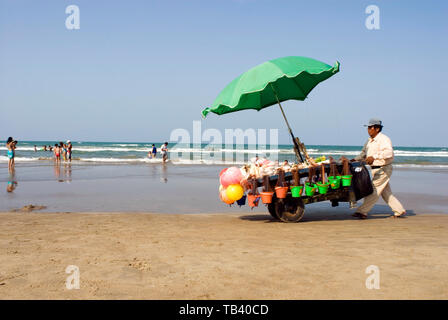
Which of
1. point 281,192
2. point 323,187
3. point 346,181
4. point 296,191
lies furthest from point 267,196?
point 346,181

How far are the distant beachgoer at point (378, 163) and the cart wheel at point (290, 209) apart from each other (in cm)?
148

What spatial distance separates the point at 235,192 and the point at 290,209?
1.18 m

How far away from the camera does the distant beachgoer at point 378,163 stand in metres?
7.60

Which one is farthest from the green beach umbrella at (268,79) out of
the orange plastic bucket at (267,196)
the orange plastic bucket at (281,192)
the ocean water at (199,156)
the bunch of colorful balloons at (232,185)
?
the ocean water at (199,156)

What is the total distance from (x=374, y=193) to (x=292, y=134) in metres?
2.06

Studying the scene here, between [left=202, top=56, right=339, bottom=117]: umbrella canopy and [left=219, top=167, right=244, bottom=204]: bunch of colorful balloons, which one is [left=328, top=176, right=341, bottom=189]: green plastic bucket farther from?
[left=202, top=56, right=339, bottom=117]: umbrella canopy

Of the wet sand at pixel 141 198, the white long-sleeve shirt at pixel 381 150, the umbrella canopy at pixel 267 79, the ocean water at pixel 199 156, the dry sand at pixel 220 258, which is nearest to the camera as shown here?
the dry sand at pixel 220 258

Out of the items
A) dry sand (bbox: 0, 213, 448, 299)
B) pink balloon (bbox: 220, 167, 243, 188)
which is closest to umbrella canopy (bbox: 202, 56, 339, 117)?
pink balloon (bbox: 220, 167, 243, 188)

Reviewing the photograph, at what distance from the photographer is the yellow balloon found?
7020mm

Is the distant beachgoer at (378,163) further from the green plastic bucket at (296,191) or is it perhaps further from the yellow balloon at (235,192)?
the yellow balloon at (235,192)

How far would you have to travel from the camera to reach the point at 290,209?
7.35 meters
